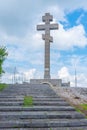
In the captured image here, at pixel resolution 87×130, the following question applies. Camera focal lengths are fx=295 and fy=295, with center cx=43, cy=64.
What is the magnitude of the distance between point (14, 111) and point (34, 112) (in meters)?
0.94

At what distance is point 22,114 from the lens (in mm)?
11102

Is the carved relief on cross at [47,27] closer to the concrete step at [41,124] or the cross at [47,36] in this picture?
the cross at [47,36]

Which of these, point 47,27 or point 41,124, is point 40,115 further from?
point 47,27

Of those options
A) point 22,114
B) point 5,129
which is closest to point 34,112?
point 22,114

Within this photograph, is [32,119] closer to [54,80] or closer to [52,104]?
[52,104]

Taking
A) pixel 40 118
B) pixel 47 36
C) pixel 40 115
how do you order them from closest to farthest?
pixel 40 118 < pixel 40 115 < pixel 47 36

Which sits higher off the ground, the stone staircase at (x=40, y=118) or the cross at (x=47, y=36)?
the cross at (x=47, y=36)

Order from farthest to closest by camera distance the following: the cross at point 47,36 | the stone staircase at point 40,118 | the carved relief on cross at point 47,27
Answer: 1. the carved relief on cross at point 47,27
2. the cross at point 47,36
3. the stone staircase at point 40,118

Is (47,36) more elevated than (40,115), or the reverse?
(47,36)

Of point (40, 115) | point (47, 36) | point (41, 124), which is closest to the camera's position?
point (41, 124)

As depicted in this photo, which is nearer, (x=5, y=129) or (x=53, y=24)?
(x=5, y=129)

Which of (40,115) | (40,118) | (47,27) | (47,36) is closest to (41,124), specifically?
(40,118)

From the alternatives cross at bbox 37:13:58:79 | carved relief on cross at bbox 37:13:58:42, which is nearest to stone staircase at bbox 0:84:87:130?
cross at bbox 37:13:58:79

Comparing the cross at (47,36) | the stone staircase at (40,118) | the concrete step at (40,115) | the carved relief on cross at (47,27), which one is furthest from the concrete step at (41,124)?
the carved relief on cross at (47,27)
